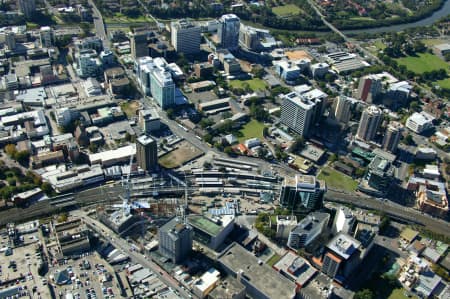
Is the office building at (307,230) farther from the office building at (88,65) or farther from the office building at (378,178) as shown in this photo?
the office building at (88,65)

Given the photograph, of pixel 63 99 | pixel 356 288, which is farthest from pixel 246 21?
pixel 356 288

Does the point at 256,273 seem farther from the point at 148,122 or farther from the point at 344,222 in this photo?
the point at 148,122

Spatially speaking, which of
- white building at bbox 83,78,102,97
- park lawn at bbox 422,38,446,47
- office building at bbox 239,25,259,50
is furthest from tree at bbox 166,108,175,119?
park lawn at bbox 422,38,446,47

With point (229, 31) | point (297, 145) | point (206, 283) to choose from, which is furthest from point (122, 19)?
point (206, 283)

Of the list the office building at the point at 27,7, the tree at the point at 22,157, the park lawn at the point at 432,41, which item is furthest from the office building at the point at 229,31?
the tree at the point at 22,157

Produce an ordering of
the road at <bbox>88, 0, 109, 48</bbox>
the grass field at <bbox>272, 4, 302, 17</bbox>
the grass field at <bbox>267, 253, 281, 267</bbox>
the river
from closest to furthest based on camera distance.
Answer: the grass field at <bbox>267, 253, 281, 267</bbox>, the road at <bbox>88, 0, 109, 48</bbox>, the river, the grass field at <bbox>272, 4, 302, 17</bbox>

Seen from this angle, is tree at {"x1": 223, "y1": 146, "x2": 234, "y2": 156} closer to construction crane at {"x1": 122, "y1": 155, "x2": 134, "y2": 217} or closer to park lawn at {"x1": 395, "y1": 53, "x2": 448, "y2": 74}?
construction crane at {"x1": 122, "y1": 155, "x2": 134, "y2": 217}

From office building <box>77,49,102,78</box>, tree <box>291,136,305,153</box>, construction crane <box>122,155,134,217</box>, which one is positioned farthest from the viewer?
office building <box>77,49,102,78</box>
